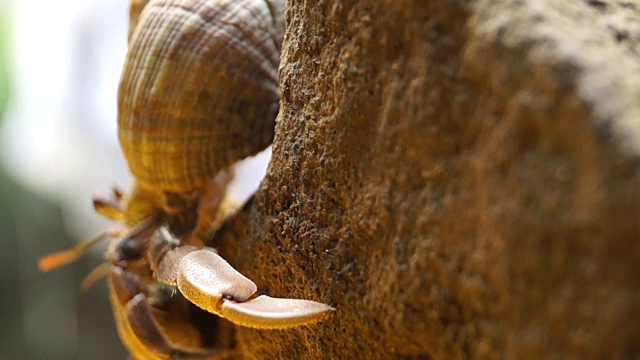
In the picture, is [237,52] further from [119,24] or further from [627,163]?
[119,24]

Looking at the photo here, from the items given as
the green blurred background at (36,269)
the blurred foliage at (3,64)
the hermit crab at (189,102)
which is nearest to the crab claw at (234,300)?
the hermit crab at (189,102)

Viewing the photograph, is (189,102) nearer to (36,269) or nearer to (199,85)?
(199,85)

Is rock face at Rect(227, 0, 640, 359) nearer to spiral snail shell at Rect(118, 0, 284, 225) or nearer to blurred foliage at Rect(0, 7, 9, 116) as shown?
spiral snail shell at Rect(118, 0, 284, 225)

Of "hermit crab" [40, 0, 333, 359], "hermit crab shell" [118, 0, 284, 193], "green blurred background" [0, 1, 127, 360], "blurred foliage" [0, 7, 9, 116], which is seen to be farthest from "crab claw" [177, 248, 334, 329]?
"blurred foliage" [0, 7, 9, 116]

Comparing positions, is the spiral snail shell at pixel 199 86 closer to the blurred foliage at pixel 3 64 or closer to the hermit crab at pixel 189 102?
the hermit crab at pixel 189 102

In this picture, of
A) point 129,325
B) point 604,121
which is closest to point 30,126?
point 129,325

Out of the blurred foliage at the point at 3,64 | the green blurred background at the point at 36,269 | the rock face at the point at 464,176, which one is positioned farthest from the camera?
the blurred foliage at the point at 3,64
